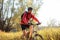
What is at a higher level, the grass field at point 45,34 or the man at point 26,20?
the man at point 26,20

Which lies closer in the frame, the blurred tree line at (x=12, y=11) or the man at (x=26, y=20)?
the man at (x=26, y=20)

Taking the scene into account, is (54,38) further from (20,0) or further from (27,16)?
(20,0)

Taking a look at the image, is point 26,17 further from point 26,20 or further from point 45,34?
point 45,34

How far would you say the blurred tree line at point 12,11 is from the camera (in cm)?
430

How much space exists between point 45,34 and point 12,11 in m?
0.78

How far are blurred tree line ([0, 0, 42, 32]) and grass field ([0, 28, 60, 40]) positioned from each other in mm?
180

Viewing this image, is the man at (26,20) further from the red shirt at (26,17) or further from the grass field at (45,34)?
the grass field at (45,34)

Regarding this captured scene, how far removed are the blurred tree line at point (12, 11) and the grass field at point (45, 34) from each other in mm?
180

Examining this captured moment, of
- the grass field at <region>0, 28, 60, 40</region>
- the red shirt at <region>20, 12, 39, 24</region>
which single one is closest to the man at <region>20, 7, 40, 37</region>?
the red shirt at <region>20, 12, 39, 24</region>

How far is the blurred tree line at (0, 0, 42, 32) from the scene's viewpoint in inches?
169

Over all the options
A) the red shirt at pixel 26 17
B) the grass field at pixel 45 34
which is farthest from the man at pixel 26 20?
the grass field at pixel 45 34

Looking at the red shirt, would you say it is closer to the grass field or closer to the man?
the man

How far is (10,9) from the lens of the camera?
4395 millimetres

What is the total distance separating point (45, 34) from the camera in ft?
13.2
